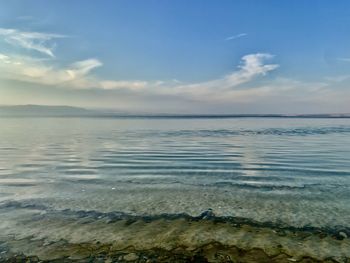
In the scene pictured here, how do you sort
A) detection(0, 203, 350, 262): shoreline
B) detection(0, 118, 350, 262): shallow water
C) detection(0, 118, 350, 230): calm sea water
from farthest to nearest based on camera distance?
1. detection(0, 118, 350, 230): calm sea water
2. detection(0, 118, 350, 262): shallow water
3. detection(0, 203, 350, 262): shoreline

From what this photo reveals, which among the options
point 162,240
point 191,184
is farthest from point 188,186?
point 162,240

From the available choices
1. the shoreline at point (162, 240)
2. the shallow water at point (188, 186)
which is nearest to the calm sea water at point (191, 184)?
the shallow water at point (188, 186)

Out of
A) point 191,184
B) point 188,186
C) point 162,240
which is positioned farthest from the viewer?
point 191,184

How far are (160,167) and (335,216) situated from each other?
1112 centimetres

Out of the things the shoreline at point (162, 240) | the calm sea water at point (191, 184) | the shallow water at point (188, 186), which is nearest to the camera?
the shoreline at point (162, 240)

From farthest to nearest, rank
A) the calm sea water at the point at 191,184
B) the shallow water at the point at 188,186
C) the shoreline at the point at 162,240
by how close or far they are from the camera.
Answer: the calm sea water at the point at 191,184 < the shallow water at the point at 188,186 < the shoreline at the point at 162,240

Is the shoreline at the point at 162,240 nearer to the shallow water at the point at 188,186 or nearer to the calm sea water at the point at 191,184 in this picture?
the shallow water at the point at 188,186

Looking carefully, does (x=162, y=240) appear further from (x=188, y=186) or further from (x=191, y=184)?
(x=191, y=184)

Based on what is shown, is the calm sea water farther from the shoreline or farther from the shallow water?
the shoreline

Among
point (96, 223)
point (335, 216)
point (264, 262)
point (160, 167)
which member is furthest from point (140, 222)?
point (160, 167)

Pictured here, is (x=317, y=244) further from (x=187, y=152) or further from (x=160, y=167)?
(x=187, y=152)

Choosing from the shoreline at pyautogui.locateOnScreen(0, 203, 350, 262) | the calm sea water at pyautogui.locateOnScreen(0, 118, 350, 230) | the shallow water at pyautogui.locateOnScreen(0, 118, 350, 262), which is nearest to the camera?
the shoreline at pyautogui.locateOnScreen(0, 203, 350, 262)

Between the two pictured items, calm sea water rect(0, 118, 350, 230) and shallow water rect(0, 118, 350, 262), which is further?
calm sea water rect(0, 118, 350, 230)

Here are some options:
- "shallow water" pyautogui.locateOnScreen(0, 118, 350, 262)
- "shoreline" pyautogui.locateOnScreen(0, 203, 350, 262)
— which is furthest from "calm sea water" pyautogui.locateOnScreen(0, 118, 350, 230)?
"shoreline" pyautogui.locateOnScreen(0, 203, 350, 262)
